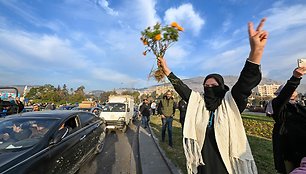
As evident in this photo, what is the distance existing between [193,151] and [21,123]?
145 inches

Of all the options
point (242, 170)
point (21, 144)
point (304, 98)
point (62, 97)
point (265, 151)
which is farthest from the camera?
point (62, 97)

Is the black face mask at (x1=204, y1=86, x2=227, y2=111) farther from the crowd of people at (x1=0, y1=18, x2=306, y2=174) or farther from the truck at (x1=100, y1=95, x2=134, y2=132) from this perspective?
the truck at (x1=100, y1=95, x2=134, y2=132)

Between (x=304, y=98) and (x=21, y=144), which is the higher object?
(x=304, y=98)

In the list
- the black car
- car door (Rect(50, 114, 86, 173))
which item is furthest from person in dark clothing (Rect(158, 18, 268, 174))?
car door (Rect(50, 114, 86, 173))

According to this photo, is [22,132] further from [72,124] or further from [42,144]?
[72,124]

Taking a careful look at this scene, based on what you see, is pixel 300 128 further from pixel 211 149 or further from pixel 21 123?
Result: pixel 21 123

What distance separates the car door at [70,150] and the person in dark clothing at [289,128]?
11.6 ft

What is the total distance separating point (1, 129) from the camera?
143 inches

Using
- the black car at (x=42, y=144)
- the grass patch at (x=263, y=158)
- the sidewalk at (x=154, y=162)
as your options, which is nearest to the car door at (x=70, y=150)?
the black car at (x=42, y=144)

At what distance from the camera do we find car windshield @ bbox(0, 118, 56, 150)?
10.3 ft

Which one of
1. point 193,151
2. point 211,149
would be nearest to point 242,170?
point 211,149

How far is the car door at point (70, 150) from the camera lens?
3.26 m

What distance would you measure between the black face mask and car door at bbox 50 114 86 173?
274cm

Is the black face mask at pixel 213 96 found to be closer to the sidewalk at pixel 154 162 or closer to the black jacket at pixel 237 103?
the black jacket at pixel 237 103
